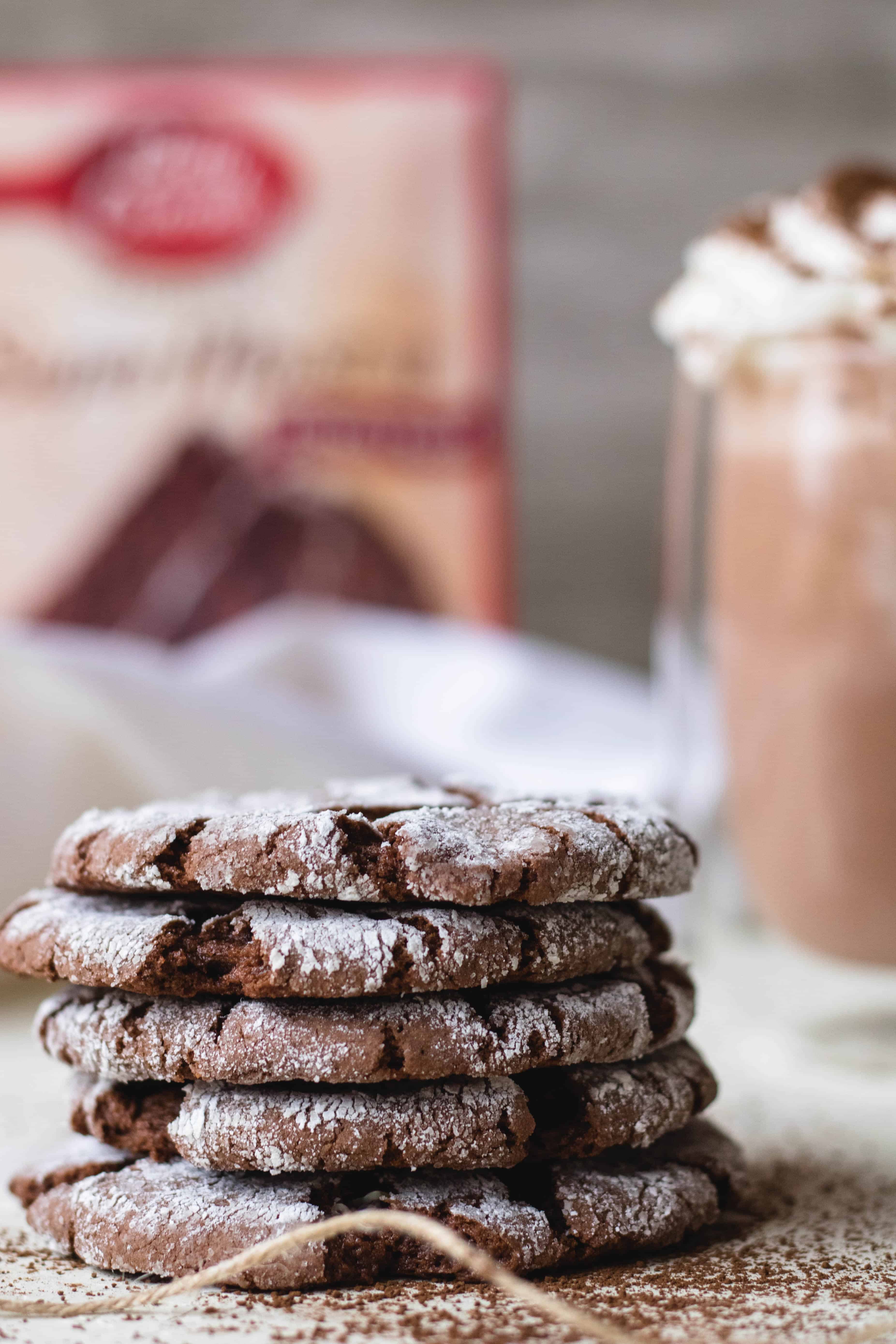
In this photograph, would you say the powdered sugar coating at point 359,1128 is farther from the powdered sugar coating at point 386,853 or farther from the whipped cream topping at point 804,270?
the whipped cream topping at point 804,270

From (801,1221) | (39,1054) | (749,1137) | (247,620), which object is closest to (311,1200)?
(801,1221)

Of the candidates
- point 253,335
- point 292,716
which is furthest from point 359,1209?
point 253,335

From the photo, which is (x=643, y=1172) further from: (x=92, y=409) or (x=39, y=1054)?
(x=92, y=409)

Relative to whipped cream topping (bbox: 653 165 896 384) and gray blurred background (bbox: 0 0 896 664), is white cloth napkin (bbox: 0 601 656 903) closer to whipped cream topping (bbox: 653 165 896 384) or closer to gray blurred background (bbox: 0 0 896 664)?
gray blurred background (bbox: 0 0 896 664)

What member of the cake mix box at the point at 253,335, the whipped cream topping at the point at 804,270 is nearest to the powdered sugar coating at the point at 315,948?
the whipped cream topping at the point at 804,270

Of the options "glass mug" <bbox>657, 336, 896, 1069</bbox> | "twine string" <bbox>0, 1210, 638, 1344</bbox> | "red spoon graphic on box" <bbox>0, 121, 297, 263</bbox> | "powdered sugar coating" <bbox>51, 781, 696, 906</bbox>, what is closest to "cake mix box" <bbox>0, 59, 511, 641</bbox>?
"red spoon graphic on box" <bbox>0, 121, 297, 263</bbox>

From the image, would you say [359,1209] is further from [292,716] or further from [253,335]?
[253,335]
